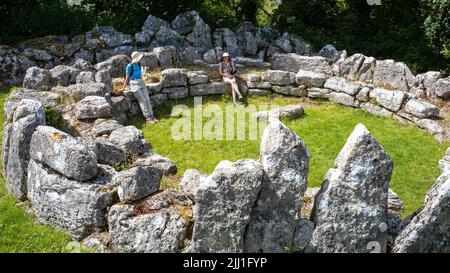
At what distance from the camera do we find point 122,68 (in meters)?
16.8

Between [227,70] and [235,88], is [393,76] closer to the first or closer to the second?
[235,88]

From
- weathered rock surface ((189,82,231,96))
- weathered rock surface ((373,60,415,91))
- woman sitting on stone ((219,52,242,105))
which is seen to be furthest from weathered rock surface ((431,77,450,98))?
weathered rock surface ((189,82,231,96))

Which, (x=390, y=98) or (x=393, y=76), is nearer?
(x=390, y=98)

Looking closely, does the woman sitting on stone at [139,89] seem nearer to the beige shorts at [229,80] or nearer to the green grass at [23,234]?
the beige shorts at [229,80]

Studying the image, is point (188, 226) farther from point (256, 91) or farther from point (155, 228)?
point (256, 91)

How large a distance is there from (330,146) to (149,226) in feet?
22.6

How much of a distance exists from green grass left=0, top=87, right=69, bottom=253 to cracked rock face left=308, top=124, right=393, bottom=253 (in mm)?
4061

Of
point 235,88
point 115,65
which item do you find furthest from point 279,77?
point 115,65

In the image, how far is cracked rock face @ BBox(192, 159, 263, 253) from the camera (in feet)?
23.2

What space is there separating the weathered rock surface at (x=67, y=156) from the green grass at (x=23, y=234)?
1.04 metres

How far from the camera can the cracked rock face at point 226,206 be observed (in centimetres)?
707

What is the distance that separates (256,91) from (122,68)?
4.45 metres

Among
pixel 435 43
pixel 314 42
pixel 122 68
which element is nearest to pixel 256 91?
pixel 122 68

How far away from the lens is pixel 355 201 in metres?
7.25
